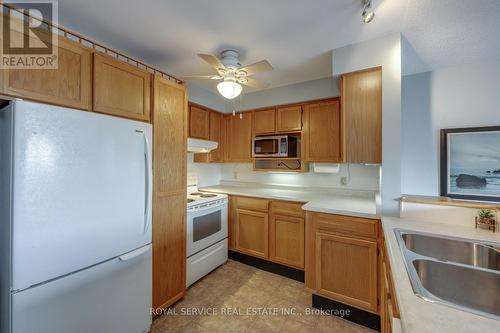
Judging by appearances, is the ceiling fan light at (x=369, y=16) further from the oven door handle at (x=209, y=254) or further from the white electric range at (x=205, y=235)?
the oven door handle at (x=209, y=254)

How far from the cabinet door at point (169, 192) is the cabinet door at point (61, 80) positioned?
0.50 metres

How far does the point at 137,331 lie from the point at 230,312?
763 mm

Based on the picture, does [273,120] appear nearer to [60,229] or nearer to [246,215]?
[246,215]

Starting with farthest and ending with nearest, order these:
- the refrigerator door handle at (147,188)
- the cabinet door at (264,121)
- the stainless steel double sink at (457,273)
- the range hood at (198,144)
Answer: the cabinet door at (264,121) → the range hood at (198,144) → the refrigerator door handle at (147,188) → the stainless steel double sink at (457,273)

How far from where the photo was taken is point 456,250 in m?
1.27

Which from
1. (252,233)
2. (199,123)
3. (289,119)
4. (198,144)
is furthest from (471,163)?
(199,123)

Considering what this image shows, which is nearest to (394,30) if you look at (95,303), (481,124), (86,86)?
(481,124)

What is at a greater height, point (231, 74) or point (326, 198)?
point (231, 74)

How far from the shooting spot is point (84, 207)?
1.23 meters

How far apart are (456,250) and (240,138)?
2.68 m

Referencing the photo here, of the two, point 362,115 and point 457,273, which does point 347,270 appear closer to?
point 457,273

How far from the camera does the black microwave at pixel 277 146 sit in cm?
280

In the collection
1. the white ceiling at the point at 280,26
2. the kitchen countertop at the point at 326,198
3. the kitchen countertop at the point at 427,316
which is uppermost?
the white ceiling at the point at 280,26

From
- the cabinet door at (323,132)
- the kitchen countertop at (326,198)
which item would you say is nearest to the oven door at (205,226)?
the kitchen countertop at (326,198)
